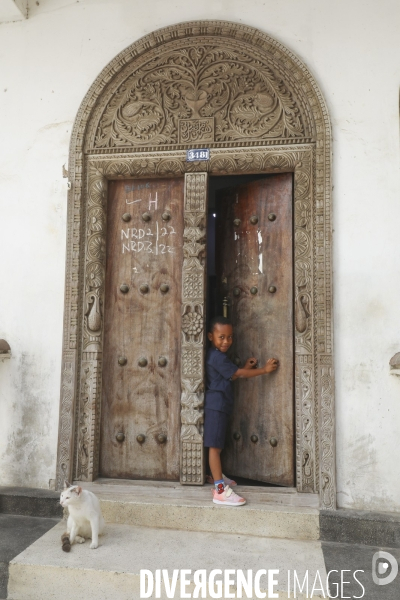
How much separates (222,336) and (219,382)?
1.08ft

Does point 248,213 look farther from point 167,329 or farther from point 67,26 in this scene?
point 67,26

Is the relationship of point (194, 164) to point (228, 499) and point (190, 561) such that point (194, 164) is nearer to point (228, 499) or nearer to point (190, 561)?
point (228, 499)

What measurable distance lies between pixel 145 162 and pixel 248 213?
890mm

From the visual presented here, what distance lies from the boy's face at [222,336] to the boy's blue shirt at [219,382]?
0.04 meters

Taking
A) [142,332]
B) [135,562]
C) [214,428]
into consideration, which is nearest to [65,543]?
[135,562]

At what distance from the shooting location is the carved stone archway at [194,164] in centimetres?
353

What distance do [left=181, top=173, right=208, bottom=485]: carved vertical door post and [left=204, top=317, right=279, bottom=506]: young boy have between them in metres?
0.07

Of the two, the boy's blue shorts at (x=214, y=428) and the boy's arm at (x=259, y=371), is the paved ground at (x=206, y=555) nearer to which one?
the boy's blue shorts at (x=214, y=428)

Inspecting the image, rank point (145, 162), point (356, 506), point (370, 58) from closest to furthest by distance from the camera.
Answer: point (356, 506)
point (370, 58)
point (145, 162)

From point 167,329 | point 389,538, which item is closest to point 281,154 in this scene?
point 167,329

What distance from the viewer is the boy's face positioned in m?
3.64

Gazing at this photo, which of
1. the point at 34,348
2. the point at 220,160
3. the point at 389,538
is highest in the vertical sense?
the point at 220,160

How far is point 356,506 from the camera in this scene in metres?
3.31

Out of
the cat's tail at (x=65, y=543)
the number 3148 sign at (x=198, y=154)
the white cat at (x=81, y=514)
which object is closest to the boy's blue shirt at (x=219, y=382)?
the white cat at (x=81, y=514)
